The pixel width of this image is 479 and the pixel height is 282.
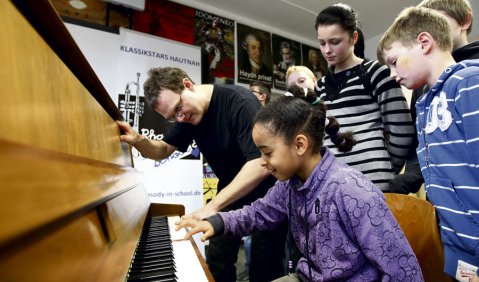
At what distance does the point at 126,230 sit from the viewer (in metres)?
0.83

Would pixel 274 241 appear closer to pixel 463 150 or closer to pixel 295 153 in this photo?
pixel 295 153

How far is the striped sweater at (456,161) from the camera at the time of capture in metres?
0.88

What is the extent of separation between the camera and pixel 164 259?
0.83m

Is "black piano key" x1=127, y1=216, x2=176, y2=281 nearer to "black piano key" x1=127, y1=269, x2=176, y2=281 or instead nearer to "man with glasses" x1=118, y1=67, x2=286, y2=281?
"black piano key" x1=127, y1=269, x2=176, y2=281

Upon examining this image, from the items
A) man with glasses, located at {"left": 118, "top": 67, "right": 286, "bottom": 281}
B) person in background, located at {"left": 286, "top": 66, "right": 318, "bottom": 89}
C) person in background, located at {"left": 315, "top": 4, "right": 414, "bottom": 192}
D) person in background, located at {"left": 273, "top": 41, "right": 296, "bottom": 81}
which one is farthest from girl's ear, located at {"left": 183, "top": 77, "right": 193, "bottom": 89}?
person in background, located at {"left": 273, "top": 41, "right": 296, "bottom": 81}

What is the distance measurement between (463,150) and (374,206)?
1.03 feet

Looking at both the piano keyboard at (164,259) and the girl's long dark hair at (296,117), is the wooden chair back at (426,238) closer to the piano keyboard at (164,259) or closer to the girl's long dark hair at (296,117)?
the girl's long dark hair at (296,117)

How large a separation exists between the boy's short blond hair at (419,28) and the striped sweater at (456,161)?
197mm

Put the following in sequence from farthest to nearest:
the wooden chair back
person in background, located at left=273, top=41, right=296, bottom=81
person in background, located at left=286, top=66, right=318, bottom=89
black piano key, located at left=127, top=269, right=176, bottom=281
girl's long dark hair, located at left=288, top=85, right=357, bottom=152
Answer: person in background, located at left=273, top=41, right=296, bottom=81 < person in background, located at left=286, top=66, right=318, bottom=89 < girl's long dark hair, located at left=288, top=85, right=357, bottom=152 < the wooden chair back < black piano key, located at left=127, top=269, right=176, bottom=281

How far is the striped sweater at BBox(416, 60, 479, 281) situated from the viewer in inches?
34.8

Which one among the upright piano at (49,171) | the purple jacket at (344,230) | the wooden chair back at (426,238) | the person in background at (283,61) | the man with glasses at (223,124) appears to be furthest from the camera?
the person in background at (283,61)

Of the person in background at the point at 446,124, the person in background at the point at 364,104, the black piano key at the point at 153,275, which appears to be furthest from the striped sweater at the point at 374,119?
the black piano key at the point at 153,275

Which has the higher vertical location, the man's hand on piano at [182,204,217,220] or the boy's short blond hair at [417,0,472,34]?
the boy's short blond hair at [417,0,472,34]

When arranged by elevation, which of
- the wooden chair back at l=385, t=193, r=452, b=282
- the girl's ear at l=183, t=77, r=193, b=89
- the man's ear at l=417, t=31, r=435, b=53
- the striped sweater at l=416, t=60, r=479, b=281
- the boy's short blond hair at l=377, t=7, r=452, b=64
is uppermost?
the boy's short blond hair at l=377, t=7, r=452, b=64
